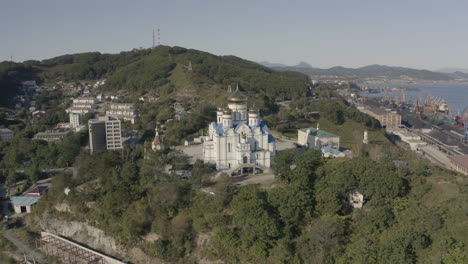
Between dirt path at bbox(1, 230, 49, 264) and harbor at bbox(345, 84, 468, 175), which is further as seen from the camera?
harbor at bbox(345, 84, 468, 175)

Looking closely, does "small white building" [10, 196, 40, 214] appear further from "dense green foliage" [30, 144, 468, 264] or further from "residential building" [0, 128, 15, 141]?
"residential building" [0, 128, 15, 141]

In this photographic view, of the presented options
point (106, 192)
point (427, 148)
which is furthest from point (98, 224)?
point (427, 148)

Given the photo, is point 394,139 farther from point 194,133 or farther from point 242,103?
point 242,103

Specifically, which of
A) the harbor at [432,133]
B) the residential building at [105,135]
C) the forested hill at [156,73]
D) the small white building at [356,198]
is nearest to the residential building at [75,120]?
the residential building at [105,135]

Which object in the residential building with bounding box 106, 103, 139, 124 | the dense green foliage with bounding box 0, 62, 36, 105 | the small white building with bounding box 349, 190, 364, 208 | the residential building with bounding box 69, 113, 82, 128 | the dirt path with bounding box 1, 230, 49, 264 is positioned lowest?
the dirt path with bounding box 1, 230, 49, 264

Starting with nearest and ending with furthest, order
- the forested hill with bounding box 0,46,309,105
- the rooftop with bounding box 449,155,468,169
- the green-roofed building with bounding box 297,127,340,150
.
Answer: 1. the green-roofed building with bounding box 297,127,340,150
2. the rooftop with bounding box 449,155,468,169
3. the forested hill with bounding box 0,46,309,105

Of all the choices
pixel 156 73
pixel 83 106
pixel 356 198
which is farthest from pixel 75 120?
pixel 356 198

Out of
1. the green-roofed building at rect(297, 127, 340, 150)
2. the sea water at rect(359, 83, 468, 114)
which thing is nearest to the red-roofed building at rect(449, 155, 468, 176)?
the green-roofed building at rect(297, 127, 340, 150)

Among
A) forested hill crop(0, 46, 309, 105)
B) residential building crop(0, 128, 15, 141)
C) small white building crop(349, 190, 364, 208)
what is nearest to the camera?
small white building crop(349, 190, 364, 208)
